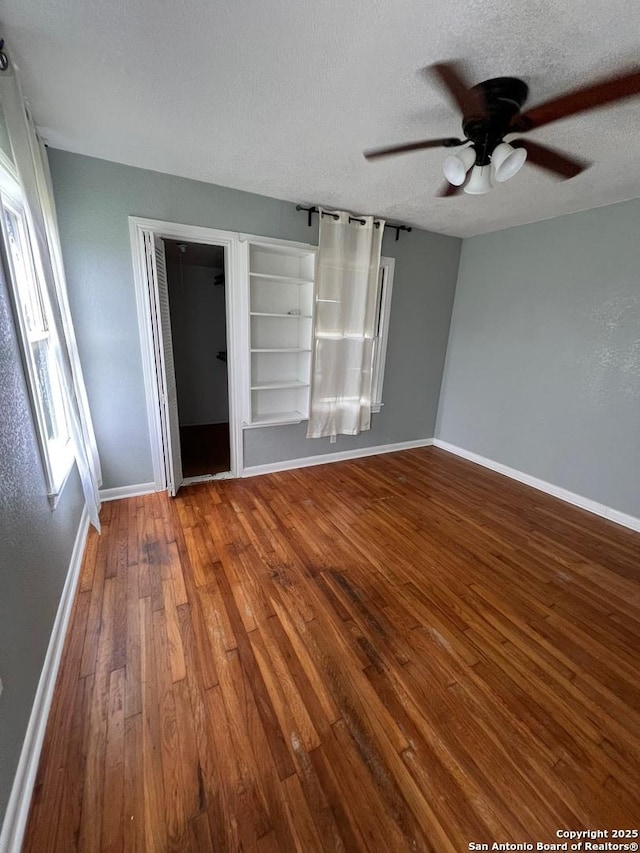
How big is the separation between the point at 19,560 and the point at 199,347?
12.6 ft

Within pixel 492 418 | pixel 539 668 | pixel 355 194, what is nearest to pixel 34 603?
pixel 539 668

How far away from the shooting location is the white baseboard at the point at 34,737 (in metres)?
0.89

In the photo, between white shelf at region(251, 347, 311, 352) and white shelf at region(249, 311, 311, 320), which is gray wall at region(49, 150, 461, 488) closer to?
white shelf at region(249, 311, 311, 320)

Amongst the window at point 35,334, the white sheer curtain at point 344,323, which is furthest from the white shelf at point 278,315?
the window at point 35,334

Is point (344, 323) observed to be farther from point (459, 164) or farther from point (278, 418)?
point (459, 164)

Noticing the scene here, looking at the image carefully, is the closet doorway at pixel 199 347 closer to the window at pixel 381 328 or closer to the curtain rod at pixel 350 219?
the curtain rod at pixel 350 219

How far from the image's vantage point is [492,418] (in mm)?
3631

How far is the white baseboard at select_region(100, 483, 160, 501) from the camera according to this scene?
8.83 feet

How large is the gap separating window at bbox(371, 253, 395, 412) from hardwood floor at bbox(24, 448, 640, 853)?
5.77ft

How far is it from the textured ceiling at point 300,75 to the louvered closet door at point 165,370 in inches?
23.6

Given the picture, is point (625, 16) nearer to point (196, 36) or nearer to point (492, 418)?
point (196, 36)

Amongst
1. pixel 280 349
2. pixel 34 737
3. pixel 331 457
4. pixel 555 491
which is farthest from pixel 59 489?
pixel 555 491

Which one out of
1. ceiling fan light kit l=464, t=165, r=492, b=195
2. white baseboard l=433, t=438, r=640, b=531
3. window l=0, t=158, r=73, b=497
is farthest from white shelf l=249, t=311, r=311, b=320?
white baseboard l=433, t=438, r=640, b=531

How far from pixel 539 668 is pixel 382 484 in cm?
186
